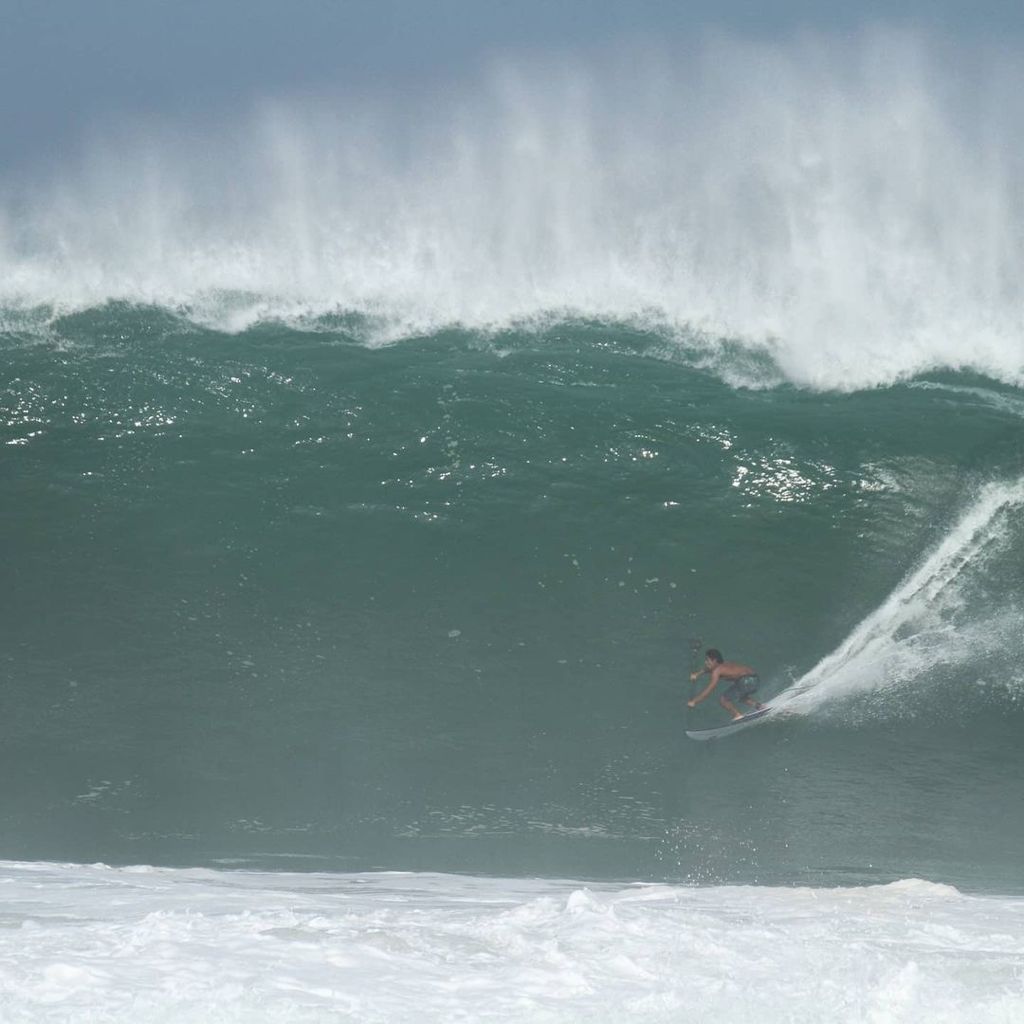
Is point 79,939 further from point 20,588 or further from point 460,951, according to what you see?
point 20,588

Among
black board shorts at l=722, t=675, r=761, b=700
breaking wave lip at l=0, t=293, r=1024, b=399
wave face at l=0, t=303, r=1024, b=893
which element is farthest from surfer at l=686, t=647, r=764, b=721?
breaking wave lip at l=0, t=293, r=1024, b=399

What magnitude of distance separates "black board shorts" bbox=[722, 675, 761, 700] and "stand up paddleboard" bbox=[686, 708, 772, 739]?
0.60 feet

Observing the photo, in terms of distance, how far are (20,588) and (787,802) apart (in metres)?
7.52

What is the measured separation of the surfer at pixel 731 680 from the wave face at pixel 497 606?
0.30m

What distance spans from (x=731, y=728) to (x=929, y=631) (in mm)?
2123

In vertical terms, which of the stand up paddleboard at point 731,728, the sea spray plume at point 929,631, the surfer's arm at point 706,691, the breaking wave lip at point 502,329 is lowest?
the stand up paddleboard at point 731,728

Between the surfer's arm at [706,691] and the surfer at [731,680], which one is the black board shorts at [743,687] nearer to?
the surfer at [731,680]

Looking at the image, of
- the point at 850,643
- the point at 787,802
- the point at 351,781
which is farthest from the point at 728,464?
the point at 351,781

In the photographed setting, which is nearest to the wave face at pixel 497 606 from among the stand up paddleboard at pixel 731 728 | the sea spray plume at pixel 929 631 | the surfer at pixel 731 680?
the sea spray plume at pixel 929 631

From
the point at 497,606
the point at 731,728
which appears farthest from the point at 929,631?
the point at 497,606

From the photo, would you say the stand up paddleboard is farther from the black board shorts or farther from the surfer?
the black board shorts

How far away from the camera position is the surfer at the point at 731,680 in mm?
10516

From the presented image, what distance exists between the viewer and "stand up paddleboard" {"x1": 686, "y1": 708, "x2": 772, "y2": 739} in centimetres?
1053

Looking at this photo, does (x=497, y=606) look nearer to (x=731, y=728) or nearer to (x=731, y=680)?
(x=731, y=680)
